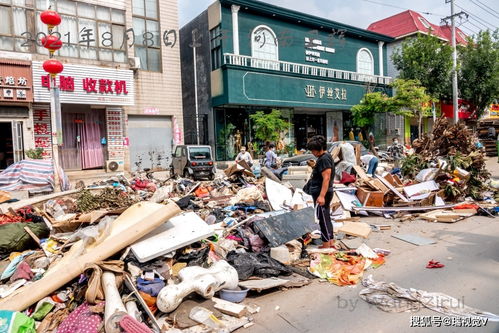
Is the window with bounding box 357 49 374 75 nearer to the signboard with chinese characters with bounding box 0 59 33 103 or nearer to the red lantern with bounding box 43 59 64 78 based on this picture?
the signboard with chinese characters with bounding box 0 59 33 103

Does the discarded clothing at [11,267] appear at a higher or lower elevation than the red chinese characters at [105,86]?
lower

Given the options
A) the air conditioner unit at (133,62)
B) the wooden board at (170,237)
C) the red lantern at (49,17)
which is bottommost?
the wooden board at (170,237)

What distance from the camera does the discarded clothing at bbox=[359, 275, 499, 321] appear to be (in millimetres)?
3440

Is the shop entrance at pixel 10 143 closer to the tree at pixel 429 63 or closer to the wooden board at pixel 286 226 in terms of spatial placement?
the wooden board at pixel 286 226

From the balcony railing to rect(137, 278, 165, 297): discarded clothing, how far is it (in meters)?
17.5

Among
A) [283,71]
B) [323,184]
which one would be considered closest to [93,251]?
[323,184]

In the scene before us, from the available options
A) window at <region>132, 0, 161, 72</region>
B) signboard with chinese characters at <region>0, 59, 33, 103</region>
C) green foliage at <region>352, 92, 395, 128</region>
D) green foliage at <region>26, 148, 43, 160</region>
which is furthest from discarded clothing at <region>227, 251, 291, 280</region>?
green foliage at <region>352, 92, 395, 128</region>

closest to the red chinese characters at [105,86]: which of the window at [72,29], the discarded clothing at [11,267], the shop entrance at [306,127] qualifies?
the window at [72,29]

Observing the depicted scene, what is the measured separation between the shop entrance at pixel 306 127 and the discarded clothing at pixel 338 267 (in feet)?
67.4

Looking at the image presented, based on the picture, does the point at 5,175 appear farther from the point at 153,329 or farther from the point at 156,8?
the point at 156,8

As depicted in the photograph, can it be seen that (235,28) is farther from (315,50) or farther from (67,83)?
(67,83)

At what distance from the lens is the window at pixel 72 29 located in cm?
1470

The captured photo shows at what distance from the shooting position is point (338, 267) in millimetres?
4664

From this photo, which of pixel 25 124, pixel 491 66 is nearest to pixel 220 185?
pixel 25 124
